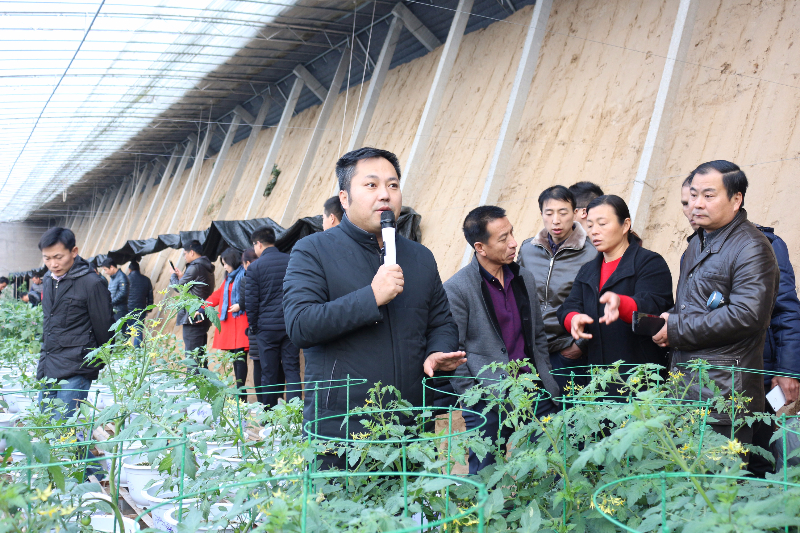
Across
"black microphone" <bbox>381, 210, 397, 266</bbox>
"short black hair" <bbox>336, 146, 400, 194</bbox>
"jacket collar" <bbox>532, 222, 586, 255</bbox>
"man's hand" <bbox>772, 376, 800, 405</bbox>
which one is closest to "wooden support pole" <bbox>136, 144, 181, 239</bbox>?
"jacket collar" <bbox>532, 222, 586, 255</bbox>

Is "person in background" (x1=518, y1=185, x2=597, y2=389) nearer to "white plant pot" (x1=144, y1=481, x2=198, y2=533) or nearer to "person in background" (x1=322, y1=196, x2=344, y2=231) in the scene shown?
"person in background" (x1=322, y1=196, x2=344, y2=231)

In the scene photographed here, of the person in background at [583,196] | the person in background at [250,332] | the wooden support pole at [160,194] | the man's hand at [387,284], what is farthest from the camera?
the wooden support pole at [160,194]

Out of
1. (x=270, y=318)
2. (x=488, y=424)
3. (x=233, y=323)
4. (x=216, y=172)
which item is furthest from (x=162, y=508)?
(x=216, y=172)

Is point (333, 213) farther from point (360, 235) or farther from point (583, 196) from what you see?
point (360, 235)

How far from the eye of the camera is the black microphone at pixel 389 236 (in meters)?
1.94

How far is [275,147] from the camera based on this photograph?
12.3 meters

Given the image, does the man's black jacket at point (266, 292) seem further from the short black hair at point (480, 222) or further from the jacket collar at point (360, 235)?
the jacket collar at point (360, 235)

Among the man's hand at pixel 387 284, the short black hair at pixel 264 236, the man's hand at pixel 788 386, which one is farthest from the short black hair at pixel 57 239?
the man's hand at pixel 788 386

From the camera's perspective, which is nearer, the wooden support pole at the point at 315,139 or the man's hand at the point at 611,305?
the man's hand at the point at 611,305

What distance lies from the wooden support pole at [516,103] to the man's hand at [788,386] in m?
4.05

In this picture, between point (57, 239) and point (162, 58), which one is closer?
point (57, 239)

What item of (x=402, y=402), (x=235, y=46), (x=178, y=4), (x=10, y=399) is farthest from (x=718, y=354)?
(x=235, y=46)

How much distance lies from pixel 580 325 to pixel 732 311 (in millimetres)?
666

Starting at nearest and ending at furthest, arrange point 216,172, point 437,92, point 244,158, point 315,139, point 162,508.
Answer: point 162,508 < point 437,92 < point 315,139 < point 244,158 < point 216,172
